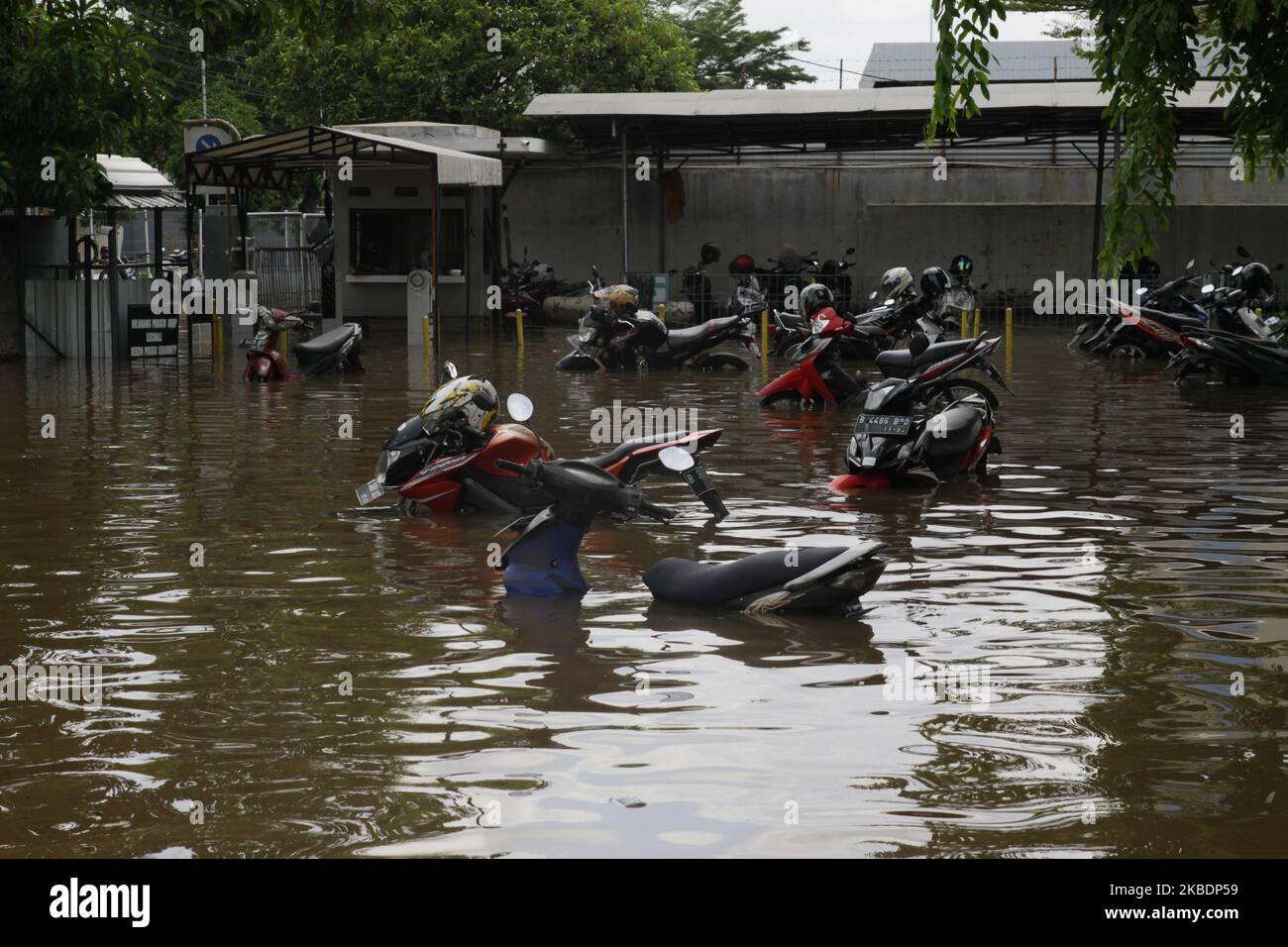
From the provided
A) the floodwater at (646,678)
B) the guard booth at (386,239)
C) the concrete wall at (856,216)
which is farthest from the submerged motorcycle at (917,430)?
the concrete wall at (856,216)

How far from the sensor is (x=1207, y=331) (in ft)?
61.7

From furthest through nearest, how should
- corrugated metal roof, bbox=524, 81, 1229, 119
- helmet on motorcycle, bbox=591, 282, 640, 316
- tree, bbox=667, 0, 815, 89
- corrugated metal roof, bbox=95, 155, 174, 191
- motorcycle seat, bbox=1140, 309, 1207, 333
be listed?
1. tree, bbox=667, 0, 815, 89
2. corrugated metal roof, bbox=524, 81, 1229, 119
3. corrugated metal roof, bbox=95, 155, 174, 191
4. helmet on motorcycle, bbox=591, 282, 640, 316
5. motorcycle seat, bbox=1140, 309, 1207, 333

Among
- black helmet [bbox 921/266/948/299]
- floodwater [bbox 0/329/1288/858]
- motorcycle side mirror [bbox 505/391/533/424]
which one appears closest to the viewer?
floodwater [bbox 0/329/1288/858]

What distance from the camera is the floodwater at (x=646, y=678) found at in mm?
4930

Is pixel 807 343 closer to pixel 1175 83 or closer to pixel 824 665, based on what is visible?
pixel 1175 83

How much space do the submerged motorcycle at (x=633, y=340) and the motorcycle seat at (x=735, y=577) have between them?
535 inches

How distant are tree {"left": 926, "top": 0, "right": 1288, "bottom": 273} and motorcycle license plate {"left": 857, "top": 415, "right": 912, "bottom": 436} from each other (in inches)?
69.7

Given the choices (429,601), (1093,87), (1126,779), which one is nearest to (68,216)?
(429,601)

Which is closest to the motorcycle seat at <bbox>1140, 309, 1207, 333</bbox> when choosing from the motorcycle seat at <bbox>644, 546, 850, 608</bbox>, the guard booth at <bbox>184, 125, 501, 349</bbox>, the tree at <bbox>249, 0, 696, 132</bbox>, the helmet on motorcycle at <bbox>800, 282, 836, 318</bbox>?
the helmet on motorcycle at <bbox>800, 282, 836, 318</bbox>

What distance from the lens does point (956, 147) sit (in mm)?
33906

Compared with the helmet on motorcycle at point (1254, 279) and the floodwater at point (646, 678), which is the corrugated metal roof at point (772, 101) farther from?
the floodwater at point (646, 678)

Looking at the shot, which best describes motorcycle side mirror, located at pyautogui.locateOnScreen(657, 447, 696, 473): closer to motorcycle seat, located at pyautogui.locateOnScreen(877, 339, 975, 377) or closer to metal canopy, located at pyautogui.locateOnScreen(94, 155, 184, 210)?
motorcycle seat, located at pyautogui.locateOnScreen(877, 339, 975, 377)

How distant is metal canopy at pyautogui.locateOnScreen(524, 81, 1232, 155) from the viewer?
26.9m

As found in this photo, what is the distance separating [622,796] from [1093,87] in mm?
25702
